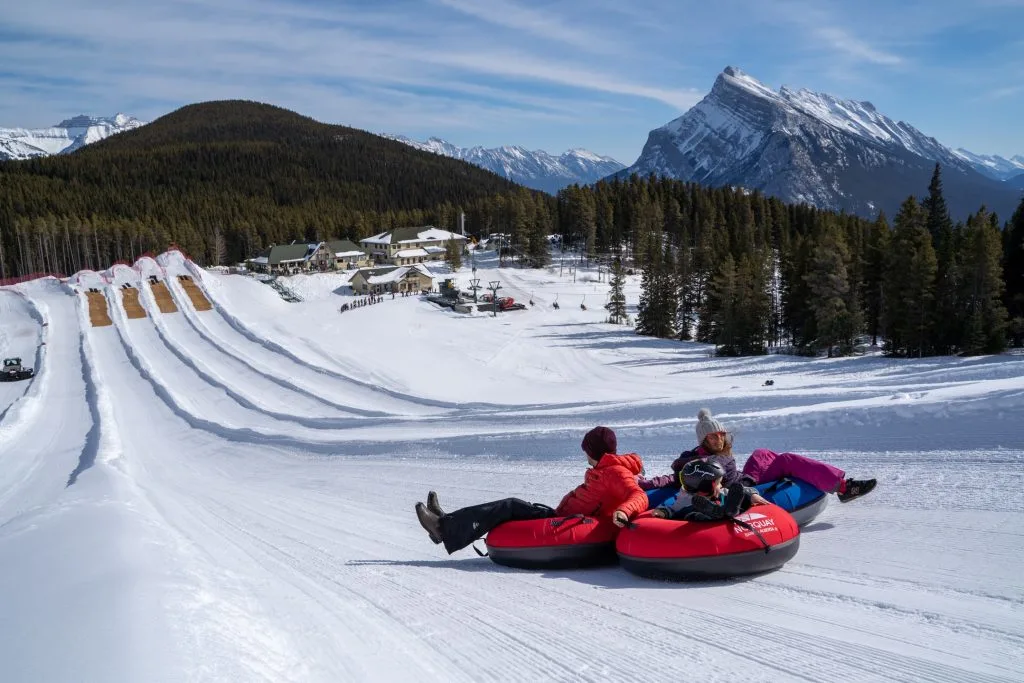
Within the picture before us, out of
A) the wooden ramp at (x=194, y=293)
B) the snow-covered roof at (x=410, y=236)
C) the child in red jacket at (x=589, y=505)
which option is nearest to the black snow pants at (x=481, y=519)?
the child in red jacket at (x=589, y=505)

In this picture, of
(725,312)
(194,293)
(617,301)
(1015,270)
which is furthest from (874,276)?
(194,293)

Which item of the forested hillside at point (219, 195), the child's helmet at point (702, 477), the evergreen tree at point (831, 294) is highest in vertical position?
the forested hillside at point (219, 195)

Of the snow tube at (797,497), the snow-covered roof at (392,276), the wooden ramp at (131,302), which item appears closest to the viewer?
the snow tube at (797,497)

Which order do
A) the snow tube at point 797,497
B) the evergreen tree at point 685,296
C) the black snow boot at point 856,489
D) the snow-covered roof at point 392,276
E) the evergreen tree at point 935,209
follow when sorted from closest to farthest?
the snow tube at point 797,497, the black snow boot at point 856,489, the evergreen tree at point 935,209, the evergreen tree at point 685,296, the snow-covered roof at point 392,276

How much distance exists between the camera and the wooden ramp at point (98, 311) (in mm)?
46062

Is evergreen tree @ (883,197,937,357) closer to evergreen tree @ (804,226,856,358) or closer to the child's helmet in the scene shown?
evergreen tree @ (804,226,856,358)

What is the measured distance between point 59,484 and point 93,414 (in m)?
11.1

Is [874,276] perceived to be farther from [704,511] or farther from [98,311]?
[98,311]

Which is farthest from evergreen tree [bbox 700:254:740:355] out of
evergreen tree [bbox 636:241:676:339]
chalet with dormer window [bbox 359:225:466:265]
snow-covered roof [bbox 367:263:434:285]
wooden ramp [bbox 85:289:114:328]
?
chalet with dormer window [bbox 359:225:466:265]

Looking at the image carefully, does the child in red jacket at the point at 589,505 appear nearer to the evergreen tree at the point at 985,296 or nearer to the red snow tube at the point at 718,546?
the red snow tube at the point at 718,546

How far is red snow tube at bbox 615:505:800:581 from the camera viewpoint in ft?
17.0

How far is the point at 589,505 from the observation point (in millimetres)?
6168

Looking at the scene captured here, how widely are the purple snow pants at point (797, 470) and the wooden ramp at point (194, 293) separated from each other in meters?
48.3

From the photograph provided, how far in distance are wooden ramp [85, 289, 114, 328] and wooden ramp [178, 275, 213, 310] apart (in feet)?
18.6
